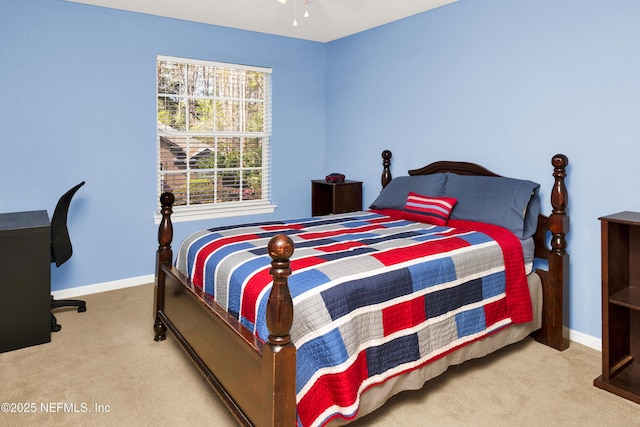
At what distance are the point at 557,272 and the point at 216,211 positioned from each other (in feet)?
10.1

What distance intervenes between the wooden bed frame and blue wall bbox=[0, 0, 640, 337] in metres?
0.18

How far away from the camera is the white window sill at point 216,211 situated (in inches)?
172

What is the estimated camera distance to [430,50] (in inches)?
153

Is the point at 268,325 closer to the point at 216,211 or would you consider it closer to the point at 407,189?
the point at 407,189

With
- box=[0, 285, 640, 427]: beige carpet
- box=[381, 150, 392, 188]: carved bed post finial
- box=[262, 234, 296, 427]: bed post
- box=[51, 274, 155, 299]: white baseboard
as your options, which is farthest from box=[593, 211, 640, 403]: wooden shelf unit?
box=[51, 274, 155, 299]: white baseboard

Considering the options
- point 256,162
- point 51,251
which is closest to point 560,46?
point 256,162

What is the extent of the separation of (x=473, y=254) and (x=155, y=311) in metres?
2.05

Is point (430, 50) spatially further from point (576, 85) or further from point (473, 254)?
point (473, 254)

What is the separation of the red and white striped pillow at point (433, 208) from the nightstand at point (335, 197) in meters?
1.20

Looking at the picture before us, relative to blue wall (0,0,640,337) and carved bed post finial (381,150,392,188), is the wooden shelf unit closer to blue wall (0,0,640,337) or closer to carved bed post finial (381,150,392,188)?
blue wall (0,0,640,337)

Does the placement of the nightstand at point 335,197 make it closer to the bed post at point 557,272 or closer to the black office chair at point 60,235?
the bed post at point 557,272

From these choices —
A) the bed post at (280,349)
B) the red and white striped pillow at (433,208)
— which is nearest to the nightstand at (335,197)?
the red and white striped pillow at (433,208)

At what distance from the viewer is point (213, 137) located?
452 centimetres

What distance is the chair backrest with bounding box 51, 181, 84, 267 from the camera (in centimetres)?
319
